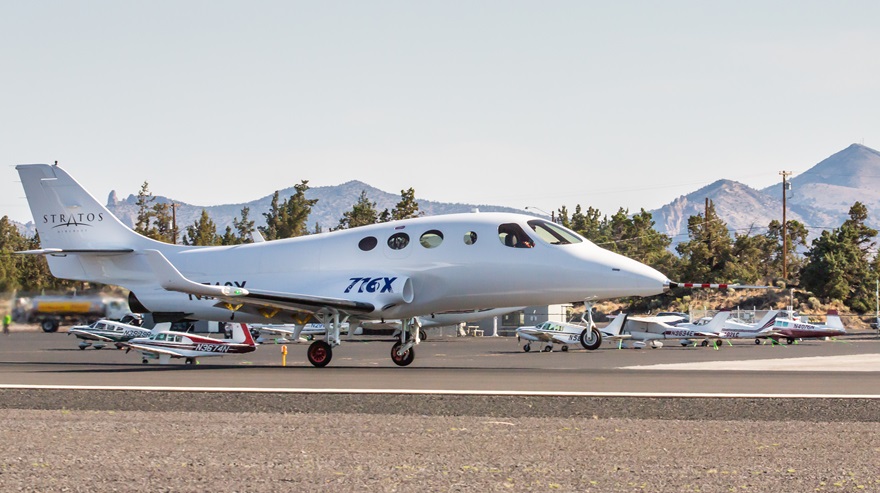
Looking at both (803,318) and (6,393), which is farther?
(803,318)

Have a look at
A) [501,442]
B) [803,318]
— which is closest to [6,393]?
[501,442]

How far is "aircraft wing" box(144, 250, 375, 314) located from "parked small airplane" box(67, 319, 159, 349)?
20724 millimetres

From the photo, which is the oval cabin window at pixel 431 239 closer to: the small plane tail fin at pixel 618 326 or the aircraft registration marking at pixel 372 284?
the aircraft registration marking at pixel 372 284

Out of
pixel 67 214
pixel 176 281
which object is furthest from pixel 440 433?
pixel 67 214

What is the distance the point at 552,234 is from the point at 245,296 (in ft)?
23.8

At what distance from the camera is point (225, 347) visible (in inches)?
1303

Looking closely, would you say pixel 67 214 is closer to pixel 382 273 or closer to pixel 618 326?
pixel 382 273

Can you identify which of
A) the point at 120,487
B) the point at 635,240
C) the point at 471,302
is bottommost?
the point at 120,487

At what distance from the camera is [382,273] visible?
26.9 m

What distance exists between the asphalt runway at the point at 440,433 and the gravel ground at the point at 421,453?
3cm

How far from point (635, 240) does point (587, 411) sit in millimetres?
116627

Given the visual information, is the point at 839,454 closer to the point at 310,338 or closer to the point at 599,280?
the point at 599,280

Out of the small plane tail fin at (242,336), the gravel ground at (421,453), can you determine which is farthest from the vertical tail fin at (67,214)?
the gravel ground at (421,453)

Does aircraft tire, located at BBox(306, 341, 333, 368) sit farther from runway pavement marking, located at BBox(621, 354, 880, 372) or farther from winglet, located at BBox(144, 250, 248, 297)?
runway pavement marking, located at BBox(621, 354, 880, 372)
